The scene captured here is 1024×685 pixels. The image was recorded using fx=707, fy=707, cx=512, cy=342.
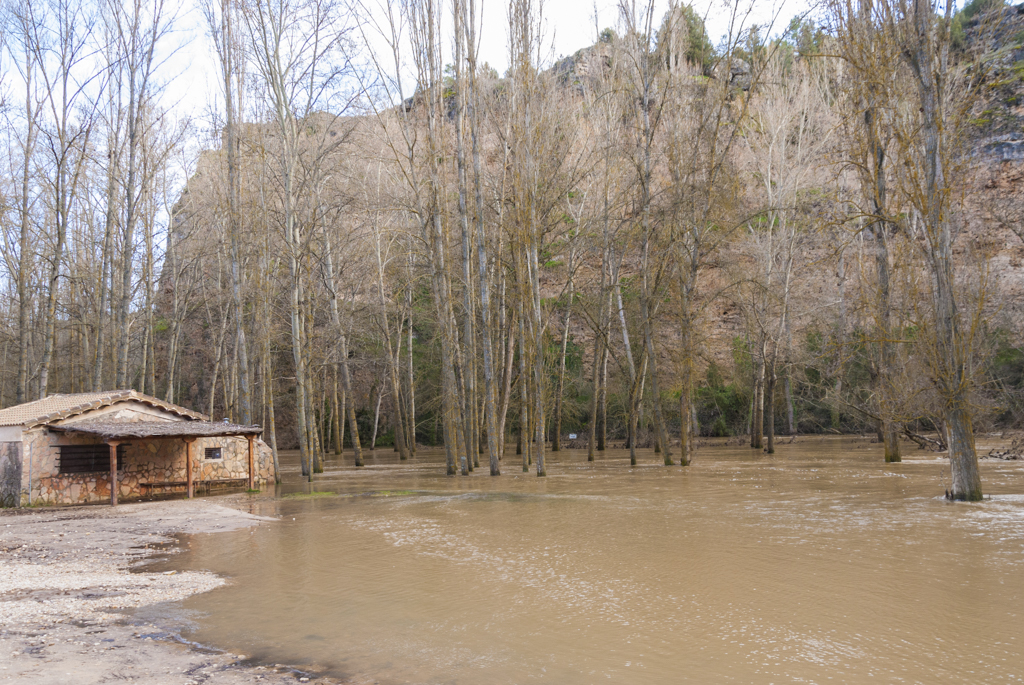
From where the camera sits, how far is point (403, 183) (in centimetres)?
2934

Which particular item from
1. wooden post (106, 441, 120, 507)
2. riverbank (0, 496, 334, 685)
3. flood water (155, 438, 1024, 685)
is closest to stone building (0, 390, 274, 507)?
wooden post (106, 441, 120, 507)

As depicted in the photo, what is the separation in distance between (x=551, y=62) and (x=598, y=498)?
13062mm

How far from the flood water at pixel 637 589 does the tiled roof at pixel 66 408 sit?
5785 mm

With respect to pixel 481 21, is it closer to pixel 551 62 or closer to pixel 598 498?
pixel 551 62

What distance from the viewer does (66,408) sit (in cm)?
1672

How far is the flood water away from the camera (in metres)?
5.32

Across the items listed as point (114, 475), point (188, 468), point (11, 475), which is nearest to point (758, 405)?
point (188, 468)

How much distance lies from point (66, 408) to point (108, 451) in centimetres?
141

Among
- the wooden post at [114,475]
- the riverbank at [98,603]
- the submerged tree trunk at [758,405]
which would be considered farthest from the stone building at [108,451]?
the submerged tree trunk at [758,405]

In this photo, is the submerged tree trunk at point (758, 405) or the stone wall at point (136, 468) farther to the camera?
the submerged tree trunk at point (758, 405)

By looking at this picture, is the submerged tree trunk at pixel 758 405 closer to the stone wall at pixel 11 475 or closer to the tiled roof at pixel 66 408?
the tiled roof at pixel 66 408

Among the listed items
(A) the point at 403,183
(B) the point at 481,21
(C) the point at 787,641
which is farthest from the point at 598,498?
(A) the point at 403,183

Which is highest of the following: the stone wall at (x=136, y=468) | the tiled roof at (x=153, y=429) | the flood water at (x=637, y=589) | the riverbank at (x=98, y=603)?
the tiled roof at (x=153, y=429)

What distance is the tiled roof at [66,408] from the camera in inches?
625
